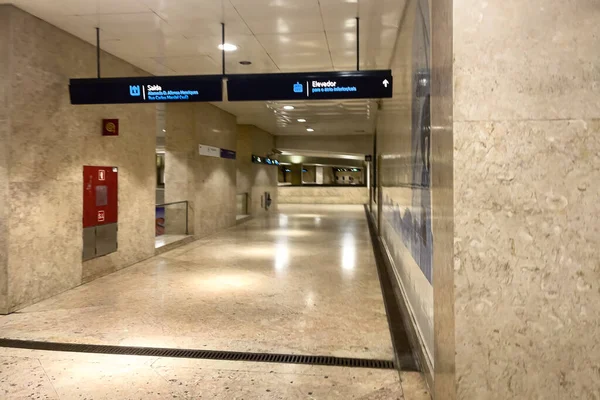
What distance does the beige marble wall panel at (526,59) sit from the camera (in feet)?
6.27

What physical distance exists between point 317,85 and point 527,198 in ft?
11.4

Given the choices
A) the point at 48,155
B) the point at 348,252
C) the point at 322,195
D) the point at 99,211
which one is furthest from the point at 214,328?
the point at 322,195

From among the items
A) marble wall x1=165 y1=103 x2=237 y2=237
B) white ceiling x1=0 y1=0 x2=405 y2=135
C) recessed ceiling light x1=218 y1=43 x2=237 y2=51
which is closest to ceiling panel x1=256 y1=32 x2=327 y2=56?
white ceiling x1=0 y1=0 x2=405 y2=135

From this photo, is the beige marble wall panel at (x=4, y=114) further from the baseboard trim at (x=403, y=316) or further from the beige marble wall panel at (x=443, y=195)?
the beige marble wall panel at (x=443, y=195)

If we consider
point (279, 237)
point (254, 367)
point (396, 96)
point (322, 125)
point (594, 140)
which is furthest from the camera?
point (322, 125)

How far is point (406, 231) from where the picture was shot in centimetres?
519

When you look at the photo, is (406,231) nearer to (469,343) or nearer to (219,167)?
(469,343)

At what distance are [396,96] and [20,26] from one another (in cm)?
464

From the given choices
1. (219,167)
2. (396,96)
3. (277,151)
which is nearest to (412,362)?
(396,96)

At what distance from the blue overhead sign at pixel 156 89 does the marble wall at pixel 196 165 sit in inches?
181

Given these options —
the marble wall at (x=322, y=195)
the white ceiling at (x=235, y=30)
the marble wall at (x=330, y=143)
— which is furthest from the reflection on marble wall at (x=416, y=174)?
the marble wall at (x=322, y=195)

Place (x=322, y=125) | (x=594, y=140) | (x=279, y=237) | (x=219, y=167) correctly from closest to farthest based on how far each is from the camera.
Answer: (x=594, y=140) < (x=279, y=237) < (x=219, y=167) < (x=322, y=125)

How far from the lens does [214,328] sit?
4.36 m

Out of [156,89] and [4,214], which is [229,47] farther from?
[4,214]
